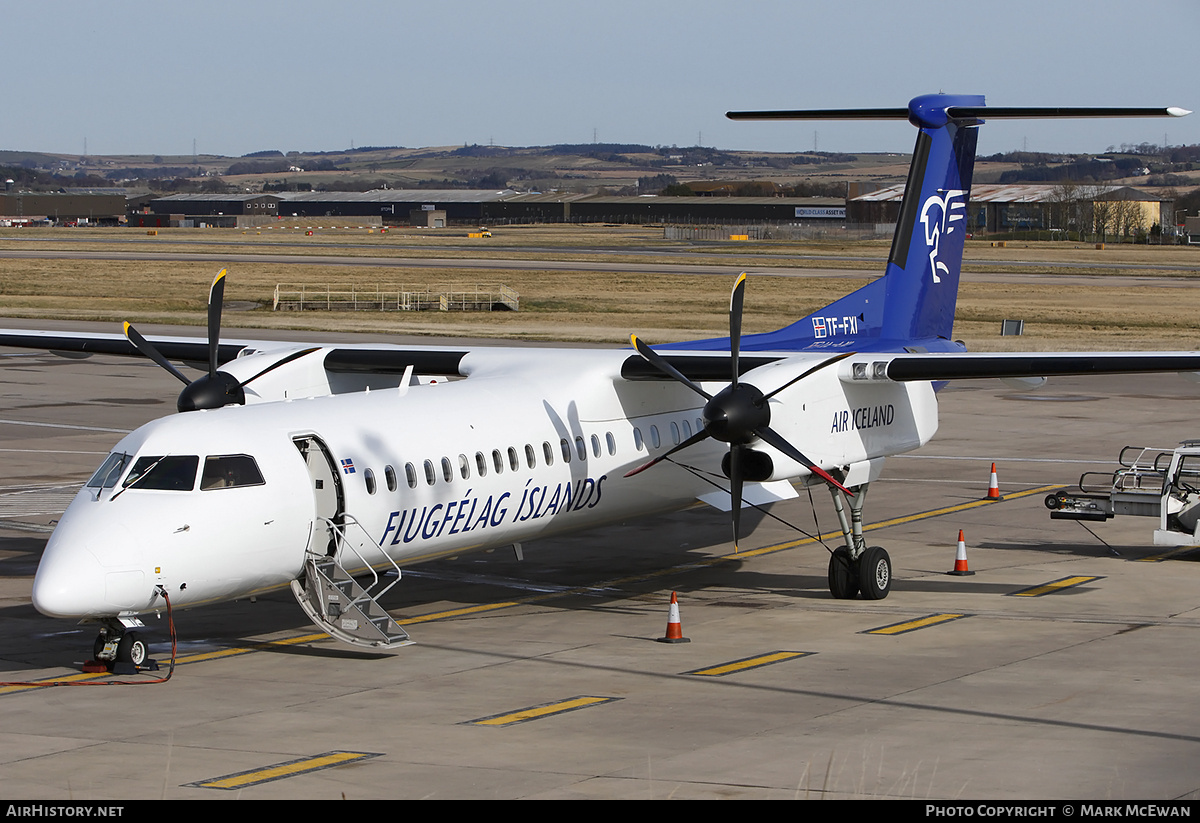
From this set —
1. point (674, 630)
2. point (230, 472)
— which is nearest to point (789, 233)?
point (674, 630)

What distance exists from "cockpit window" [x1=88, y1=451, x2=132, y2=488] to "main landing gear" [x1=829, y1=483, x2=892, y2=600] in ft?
29.5

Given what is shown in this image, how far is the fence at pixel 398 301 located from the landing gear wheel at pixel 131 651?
54119 mm

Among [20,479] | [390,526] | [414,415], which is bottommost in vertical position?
[20,479]

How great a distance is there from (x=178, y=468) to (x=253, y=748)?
354 cm

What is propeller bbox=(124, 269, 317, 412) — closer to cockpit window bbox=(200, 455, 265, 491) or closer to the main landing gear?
cockpit window bbox=(200, 455, 265, 491)

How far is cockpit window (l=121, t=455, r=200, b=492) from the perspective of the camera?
14.3m

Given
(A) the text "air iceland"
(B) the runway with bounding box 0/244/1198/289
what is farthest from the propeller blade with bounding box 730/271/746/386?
(B) the runway with bounding box 0/244/1198/289

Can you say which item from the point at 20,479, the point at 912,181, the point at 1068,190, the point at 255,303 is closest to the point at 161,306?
the point at 255,303

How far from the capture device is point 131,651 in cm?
1458

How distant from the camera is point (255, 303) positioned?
2785 inches

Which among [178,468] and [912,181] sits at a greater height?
[912,181]

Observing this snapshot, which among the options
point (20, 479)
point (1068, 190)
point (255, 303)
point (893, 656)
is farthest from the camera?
point (1068, 190)
